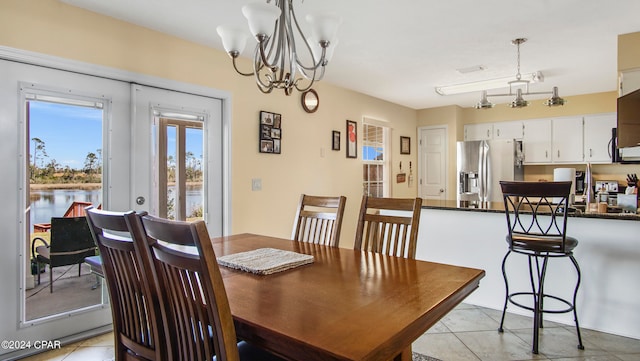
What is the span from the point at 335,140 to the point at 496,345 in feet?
9.33

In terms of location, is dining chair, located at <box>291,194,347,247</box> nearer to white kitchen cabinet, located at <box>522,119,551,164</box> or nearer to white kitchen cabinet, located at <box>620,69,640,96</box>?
white kitchen cabinet, located at <box>620,69,640,96</box>

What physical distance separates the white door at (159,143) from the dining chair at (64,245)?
0.37 metres

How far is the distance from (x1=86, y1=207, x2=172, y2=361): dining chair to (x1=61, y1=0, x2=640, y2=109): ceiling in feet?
5.70

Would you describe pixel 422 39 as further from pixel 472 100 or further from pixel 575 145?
pixel 575 145

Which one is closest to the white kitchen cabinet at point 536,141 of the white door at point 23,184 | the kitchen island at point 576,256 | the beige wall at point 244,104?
the beige wall at point 244,104

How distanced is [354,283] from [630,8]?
2.75 m

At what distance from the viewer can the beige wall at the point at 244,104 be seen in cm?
227

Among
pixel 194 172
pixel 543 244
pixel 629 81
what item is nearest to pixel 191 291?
pixel 543 244

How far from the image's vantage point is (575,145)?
16.9 ft

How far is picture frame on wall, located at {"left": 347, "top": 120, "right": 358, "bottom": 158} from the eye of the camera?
4.74m

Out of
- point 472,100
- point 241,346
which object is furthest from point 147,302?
point 472,100

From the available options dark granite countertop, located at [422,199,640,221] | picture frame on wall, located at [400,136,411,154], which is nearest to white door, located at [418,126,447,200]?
picture frame on wall, located at [400,136,411,154]

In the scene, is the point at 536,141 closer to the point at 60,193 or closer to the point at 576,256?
the point at 576,256

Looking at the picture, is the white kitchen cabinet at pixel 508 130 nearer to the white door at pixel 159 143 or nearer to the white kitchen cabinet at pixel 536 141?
the white kitchen cabinet at pixel 536 141
